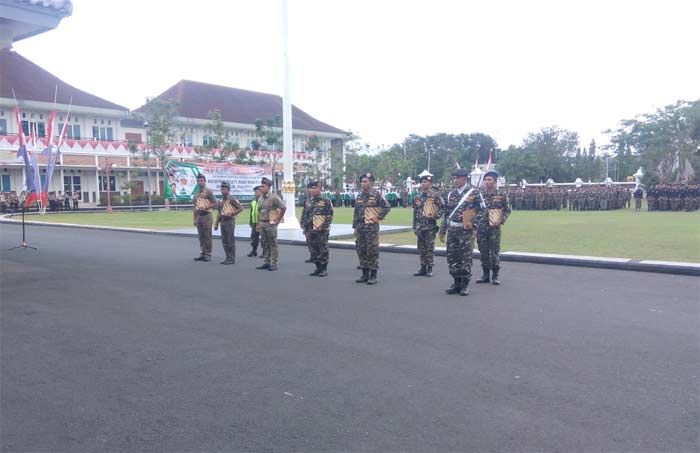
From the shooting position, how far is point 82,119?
153 feet

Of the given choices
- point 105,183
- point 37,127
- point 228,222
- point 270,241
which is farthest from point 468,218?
point 105,183

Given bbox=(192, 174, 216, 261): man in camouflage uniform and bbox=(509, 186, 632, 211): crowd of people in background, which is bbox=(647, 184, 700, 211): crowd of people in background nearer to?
bbox=(509, 186, 632, 211): crowd of people in background

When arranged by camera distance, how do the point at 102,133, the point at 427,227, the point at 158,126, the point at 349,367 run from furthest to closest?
the point at 102,133
the point at 158,126
the point at 427,227
the point at 349,367

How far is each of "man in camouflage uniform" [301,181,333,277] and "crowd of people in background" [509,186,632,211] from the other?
2754 centimetres

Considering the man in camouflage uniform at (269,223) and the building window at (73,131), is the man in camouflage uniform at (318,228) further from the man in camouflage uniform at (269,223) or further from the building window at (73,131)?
the building window at (73,131)

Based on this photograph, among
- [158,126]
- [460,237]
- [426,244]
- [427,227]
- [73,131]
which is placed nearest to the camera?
[460,237]

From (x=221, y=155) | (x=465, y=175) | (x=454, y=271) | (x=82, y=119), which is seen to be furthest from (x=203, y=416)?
(x=82, y=119)

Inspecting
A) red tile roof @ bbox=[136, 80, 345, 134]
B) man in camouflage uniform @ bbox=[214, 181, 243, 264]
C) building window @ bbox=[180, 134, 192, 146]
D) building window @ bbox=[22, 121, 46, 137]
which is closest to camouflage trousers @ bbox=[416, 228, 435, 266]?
man in camouflage uniform @ bbox=[214, 181, 243, 264]

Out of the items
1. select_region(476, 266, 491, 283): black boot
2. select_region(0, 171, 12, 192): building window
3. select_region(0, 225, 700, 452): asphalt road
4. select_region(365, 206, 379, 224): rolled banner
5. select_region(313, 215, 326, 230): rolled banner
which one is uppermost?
select_region(0, 171, 12, 192): building window

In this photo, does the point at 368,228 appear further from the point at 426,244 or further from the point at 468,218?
the point at 468,218

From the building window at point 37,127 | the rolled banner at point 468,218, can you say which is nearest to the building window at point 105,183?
the building window at point 37,127

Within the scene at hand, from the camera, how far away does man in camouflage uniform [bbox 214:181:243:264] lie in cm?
1191

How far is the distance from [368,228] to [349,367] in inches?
187

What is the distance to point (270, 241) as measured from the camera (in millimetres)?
10953
